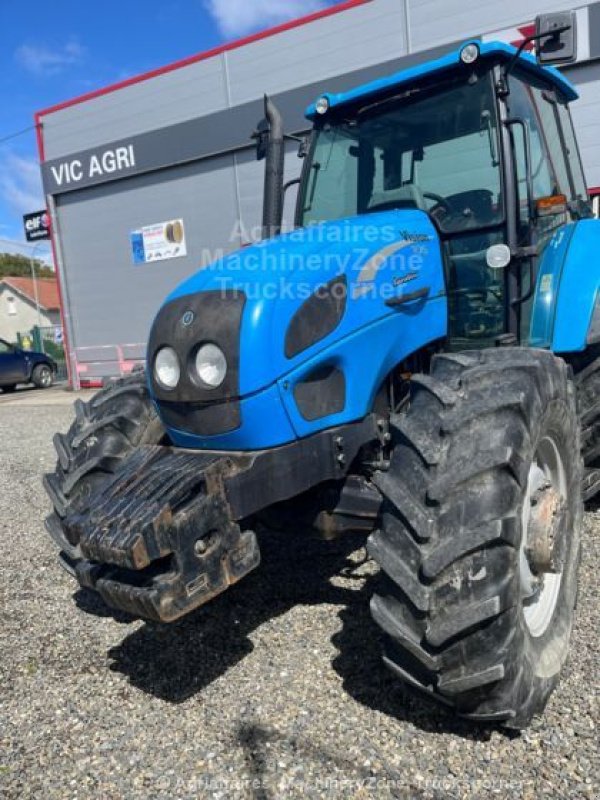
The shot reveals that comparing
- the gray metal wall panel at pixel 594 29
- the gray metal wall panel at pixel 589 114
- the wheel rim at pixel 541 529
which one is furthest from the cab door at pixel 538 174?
the gray metal wall panel at pixel 594 29

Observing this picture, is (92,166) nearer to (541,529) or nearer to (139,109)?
(139,109)

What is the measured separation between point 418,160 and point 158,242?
11545 mm

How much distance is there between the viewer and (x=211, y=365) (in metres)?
2.40

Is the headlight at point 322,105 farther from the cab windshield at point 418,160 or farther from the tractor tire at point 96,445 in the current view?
the tractor tire at point 96,445

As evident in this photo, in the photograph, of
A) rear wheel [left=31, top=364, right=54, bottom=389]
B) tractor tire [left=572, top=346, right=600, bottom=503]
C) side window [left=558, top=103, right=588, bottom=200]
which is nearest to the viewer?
tractor tire [left=572, top=346, right=600, bottom=503]

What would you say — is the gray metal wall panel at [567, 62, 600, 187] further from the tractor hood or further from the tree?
the tree

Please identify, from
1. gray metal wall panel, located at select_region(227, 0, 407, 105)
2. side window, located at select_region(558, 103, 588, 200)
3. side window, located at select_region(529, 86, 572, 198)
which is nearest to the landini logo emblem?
side window, located at select_region(529, 86, 572, 198)

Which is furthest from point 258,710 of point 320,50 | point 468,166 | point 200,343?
point 320,50

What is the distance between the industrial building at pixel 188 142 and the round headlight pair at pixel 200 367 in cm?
675

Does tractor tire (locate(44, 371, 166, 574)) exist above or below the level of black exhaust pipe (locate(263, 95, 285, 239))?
below

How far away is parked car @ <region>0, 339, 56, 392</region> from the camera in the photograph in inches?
672

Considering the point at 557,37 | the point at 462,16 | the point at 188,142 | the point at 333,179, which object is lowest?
the point at 333,179

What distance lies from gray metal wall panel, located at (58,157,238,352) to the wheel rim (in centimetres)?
1099

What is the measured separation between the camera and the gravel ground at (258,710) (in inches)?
83.5
